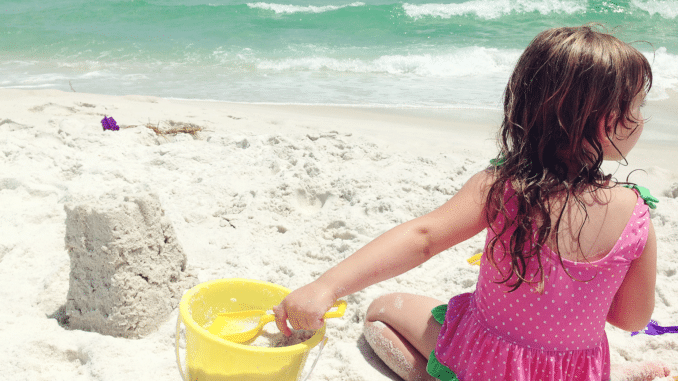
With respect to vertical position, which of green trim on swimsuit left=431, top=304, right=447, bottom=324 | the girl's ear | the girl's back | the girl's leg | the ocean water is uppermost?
the girl's ear

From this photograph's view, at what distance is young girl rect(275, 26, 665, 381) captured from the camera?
1.13m

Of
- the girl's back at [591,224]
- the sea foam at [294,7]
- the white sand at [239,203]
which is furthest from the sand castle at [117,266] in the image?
the sea foam at [294,7]

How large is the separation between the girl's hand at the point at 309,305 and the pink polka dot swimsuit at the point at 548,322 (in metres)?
0.45

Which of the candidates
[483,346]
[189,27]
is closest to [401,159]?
[483,346]

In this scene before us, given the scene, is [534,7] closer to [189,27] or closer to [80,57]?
[189,27]

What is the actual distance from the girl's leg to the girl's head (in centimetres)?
66

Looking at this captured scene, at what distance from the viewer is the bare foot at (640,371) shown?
1641mm

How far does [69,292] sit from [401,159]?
2098mm

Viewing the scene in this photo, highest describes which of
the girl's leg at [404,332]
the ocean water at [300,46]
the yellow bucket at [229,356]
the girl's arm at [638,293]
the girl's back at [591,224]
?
the girl's back at [591,224]

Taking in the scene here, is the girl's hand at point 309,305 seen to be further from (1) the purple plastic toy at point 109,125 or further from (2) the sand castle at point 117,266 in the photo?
(1) the purple plastic toy at point 109,125

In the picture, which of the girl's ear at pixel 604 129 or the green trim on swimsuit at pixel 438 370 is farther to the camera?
the green trim on swimsuit at pixel 438 370

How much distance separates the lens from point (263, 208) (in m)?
2.74

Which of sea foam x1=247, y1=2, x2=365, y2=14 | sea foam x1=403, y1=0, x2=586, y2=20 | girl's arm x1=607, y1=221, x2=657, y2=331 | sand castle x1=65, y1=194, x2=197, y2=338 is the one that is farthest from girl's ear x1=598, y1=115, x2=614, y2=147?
sea foam x1=247, y1=2, x2=365, y2=14

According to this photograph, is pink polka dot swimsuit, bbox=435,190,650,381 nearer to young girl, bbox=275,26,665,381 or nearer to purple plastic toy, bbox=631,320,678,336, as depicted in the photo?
young girl, bbox=275,26,665,381
